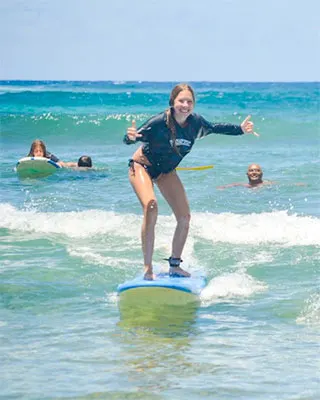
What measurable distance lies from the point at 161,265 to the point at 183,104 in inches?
80.3

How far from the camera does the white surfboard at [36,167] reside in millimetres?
18703

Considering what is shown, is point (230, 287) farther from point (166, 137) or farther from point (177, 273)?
point (166, 137)

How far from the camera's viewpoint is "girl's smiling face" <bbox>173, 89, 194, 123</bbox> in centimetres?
771

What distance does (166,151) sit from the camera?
7.92 metres

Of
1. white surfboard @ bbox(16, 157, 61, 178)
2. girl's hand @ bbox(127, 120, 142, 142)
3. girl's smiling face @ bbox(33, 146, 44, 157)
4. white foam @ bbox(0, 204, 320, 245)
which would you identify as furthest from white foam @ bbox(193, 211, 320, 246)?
girl's smiling face @ bbox(33, 146, 44, 157)

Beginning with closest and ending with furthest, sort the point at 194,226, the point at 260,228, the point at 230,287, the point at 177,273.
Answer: the point at 177,273 → the point at 230,287 → the point at 260,228 → the point at 194,226

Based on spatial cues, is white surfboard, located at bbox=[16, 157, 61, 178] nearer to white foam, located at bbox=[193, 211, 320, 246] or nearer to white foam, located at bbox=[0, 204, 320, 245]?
white foam, located at bbox=[0, 204, 320, 245]

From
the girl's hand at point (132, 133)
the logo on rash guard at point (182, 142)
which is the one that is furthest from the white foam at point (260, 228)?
the girl's hand at point (132, 133)

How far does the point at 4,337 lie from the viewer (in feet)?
23.5

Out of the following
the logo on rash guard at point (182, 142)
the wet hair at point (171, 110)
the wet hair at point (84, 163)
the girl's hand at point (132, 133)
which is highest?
the wet hair at point (171, 110)

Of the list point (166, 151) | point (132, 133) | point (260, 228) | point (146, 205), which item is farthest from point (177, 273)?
point (260, 228)

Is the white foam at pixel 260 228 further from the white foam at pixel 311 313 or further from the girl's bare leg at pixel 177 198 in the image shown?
the girl's bare leg at pixel 177 198

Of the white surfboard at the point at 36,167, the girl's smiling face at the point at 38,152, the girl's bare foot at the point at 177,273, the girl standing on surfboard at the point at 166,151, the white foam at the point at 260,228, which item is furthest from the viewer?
the girl's smiling face at the point at 38,152

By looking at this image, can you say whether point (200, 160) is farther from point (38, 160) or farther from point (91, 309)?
point (91, 309)
